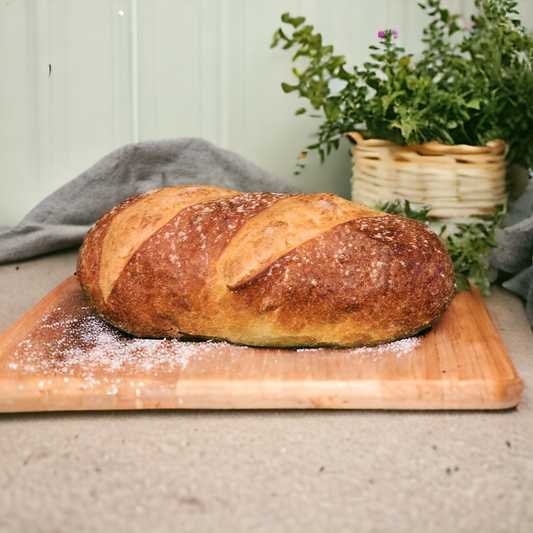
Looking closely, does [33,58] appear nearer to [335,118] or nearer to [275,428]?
[335,118]

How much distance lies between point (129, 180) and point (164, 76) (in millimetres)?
448

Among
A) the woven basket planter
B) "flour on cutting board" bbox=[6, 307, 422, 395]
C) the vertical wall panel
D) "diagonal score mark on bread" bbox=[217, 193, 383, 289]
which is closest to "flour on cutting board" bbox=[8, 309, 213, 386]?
"flour on cutting board" bbox=[6, 307, 422, 395]

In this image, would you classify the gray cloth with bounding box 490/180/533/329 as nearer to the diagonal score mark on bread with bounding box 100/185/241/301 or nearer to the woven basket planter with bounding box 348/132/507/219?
the woven basket planter with bounding box 348/132/507/219

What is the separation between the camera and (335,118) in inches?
59.3

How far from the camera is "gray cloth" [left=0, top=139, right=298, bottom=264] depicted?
5.58 feet

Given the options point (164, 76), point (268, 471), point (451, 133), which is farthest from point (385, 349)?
point (164, 76)

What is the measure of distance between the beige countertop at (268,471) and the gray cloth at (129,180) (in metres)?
0.93


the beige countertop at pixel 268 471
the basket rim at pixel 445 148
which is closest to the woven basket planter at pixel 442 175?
the basket rim at pixel 445 148

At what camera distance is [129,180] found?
5.71 ft

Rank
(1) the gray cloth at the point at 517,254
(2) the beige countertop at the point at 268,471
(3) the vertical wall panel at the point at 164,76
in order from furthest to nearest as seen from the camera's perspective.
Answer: (3) the vertical wall panel at the point at 164,76, (1) the gray cloth at the point at 517,254, (2) the beige countertop at the point at 268,471

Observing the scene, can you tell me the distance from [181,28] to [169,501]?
165cm

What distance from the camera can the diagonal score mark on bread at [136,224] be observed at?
1.06 meters

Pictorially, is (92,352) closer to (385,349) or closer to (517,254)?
(385,349)

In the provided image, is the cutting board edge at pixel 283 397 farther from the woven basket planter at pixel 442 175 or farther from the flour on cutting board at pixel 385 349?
the woven basket planter at pixel 442 175
